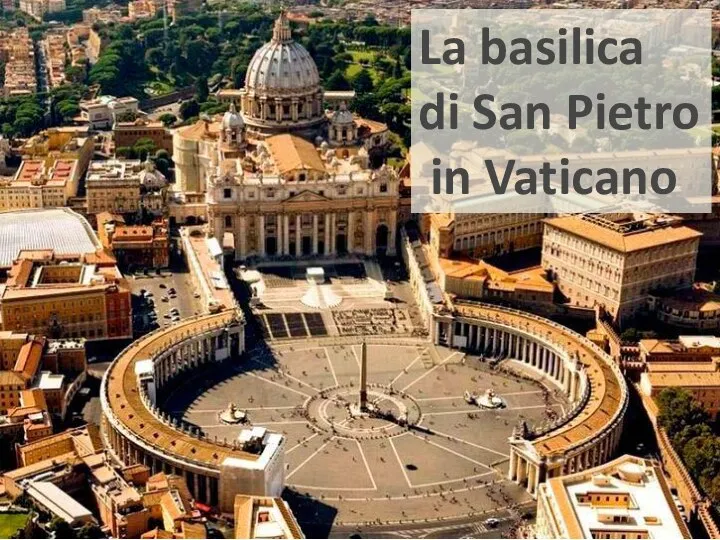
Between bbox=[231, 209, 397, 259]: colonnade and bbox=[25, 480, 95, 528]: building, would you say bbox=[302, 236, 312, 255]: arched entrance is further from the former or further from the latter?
bbox=[25, 480, 95, 528]: building

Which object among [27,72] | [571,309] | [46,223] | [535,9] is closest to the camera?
[571,309]

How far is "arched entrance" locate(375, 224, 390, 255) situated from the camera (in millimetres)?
80125

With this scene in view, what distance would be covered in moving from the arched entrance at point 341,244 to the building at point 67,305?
17499 millimetres

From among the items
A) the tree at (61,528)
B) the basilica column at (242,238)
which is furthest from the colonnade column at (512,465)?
the basilica column at (242,238)

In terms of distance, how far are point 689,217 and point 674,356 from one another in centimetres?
2218

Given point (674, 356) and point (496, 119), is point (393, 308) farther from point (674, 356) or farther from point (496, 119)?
point (496, 119)

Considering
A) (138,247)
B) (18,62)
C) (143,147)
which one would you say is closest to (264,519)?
(138,247)

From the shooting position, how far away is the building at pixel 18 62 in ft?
414

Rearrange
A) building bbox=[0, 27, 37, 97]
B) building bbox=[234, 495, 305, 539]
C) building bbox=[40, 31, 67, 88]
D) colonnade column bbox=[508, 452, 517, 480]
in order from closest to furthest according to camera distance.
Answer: building bbox=[234, 495, 305, 539]
colonnade column bbox=[508, 452, 517, 480]
building bbox=[0, 27, 37, 97]
building bbox=[40, 31, 67, 88]

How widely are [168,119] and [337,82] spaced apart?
1936cm

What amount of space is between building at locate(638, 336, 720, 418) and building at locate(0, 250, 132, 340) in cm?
2797

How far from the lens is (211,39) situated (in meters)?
148

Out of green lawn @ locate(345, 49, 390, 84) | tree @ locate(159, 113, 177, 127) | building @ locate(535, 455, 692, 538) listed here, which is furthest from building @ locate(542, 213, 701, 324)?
green lawn @ locate(345, 49, 390, 84)

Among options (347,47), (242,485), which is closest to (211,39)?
(347,47)
